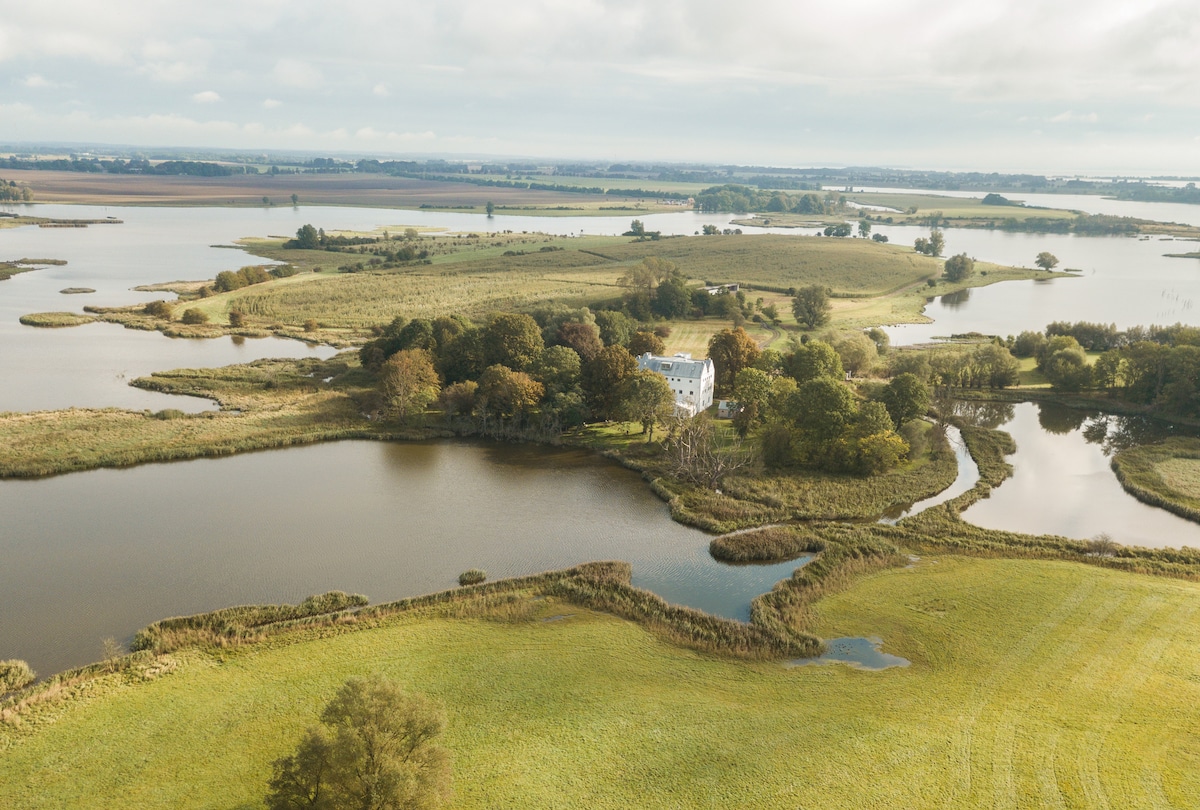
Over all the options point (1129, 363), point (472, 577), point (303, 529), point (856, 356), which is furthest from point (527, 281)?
point (472, 577)

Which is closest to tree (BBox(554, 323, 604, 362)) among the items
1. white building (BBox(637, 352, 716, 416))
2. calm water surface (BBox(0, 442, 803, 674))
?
white building (BBox(637, 352, 716, 416))

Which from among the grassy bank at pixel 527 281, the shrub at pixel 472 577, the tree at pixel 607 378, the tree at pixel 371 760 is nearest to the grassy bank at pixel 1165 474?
the tree at pixel 607 378

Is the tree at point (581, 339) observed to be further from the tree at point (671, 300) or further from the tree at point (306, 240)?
the tree at point (306, 240)

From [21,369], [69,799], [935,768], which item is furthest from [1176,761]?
[21,369]

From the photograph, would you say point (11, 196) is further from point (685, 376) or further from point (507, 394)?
point (685, 376)

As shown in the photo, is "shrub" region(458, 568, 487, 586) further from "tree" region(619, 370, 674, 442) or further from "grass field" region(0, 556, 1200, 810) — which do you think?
"tree" region(619, 370, 674, 442)
